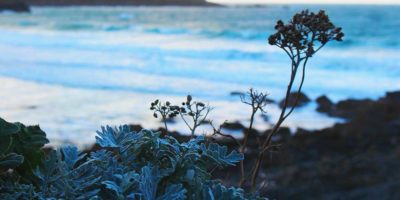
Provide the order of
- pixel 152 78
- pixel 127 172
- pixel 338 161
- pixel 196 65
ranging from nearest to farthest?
pixel 127 172 < pixel 338 161 < pixel 152 78 < pixel 196 65

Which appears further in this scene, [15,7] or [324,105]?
[15,7]

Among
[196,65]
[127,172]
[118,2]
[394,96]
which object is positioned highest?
[118,2]

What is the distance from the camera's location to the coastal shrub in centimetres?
148

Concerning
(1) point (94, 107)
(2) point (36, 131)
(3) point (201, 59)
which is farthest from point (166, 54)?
(2) point (36, 131)

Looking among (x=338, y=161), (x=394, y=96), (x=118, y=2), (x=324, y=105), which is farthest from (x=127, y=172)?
(x=118, y=2)

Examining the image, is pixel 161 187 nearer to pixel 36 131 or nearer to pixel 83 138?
pixel 36 131

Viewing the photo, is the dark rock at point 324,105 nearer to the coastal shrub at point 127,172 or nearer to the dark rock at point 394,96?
the dark rock at point 394,96

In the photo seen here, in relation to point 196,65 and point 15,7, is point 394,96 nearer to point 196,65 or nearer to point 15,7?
point 196,65

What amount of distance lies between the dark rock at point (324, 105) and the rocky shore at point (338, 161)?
903 millimetres

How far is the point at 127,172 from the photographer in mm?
1572

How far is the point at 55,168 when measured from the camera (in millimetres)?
1675

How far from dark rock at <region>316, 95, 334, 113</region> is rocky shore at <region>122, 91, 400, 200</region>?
2.96 feet

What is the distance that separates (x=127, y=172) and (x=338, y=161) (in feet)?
28.9

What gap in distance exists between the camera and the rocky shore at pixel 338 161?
8180 millimetres
